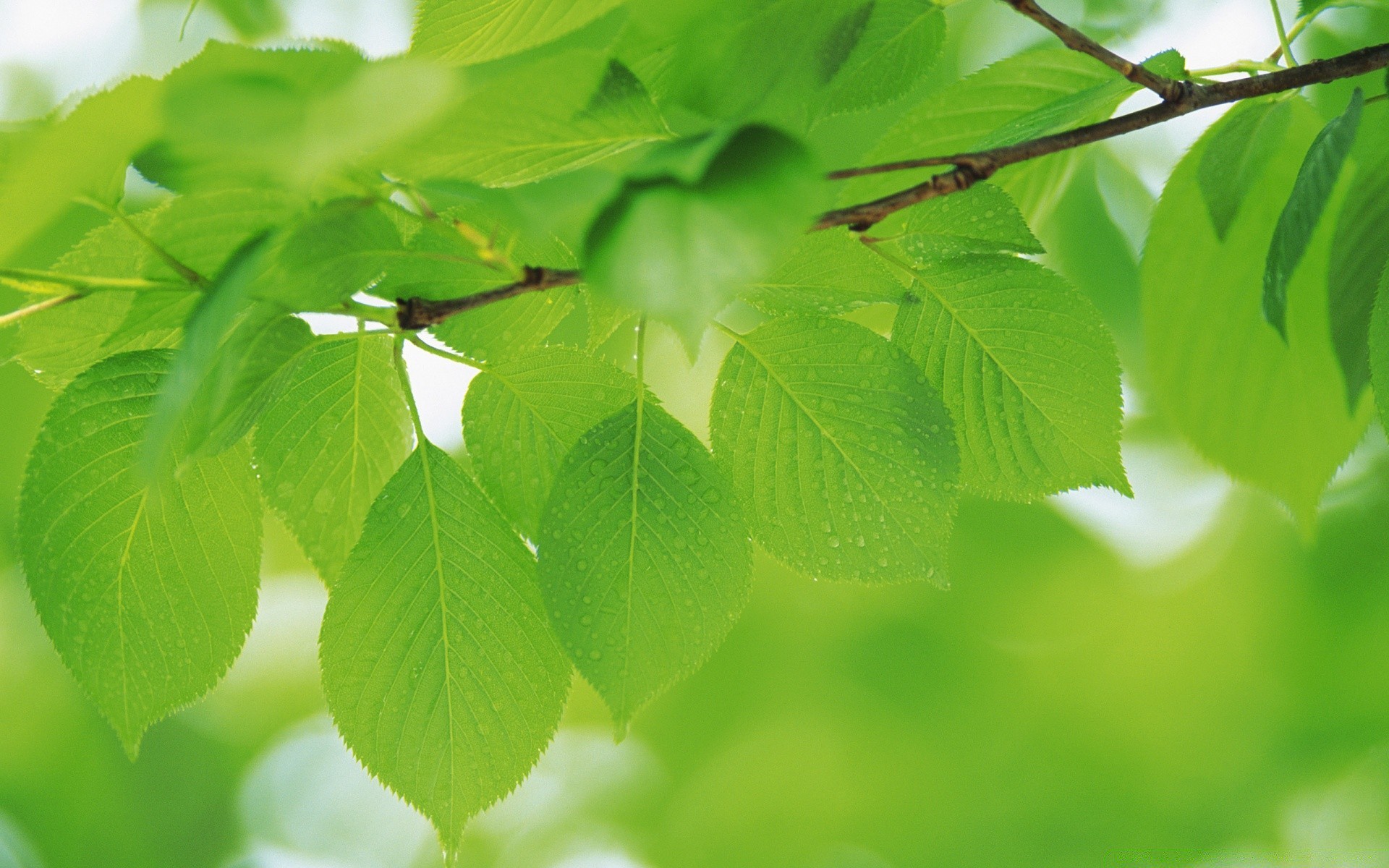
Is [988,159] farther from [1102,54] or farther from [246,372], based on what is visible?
[246,372]

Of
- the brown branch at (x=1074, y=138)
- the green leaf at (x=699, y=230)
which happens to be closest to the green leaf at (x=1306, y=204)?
the brown branch at (x=1074, y=138)

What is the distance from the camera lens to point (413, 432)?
503 millimetres

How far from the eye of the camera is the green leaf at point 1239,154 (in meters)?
0.47

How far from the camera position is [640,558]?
0.40 m

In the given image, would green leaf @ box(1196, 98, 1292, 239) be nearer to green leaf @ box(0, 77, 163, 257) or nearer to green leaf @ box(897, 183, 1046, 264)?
green leaf @ box(897, 183, 1046, 264)

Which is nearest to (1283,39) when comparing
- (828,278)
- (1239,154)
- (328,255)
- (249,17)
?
(1239,154)

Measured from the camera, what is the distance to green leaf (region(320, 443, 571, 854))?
0.42 m

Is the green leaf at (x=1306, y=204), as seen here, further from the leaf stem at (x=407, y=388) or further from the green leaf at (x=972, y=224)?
the leaf stem at (x=407, y=388)

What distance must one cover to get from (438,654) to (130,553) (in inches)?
6.0

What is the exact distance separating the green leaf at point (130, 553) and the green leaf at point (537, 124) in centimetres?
19

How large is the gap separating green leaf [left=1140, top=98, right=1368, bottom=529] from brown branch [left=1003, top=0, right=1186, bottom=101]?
197 millimetres

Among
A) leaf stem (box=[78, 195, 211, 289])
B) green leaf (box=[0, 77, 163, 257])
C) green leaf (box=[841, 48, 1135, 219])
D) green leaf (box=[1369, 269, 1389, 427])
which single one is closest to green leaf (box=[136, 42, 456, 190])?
green leaf (box=[0, 77, 163, 257])

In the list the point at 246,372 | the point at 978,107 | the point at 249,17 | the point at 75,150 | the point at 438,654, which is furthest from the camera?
the point at 249,17

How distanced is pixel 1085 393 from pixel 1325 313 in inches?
9.3
